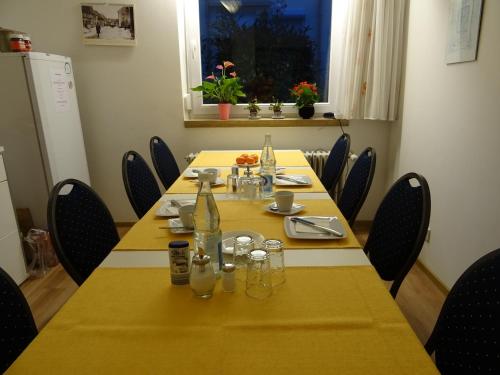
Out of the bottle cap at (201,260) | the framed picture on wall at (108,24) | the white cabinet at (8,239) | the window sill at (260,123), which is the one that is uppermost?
the framed picture on wall at (108,24)

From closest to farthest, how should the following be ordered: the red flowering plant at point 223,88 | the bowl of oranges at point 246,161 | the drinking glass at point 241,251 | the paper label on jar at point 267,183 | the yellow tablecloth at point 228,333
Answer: the yellow tablecloth at point 228,333 < the drinking glass at point 241,251 < the paper label on jar at point 267,183 < the bowl of oranges at point 246,161 < the red flowering plant at point 223,88

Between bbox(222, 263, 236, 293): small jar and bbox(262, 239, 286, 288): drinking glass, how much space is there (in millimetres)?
106

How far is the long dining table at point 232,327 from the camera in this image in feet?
2.15

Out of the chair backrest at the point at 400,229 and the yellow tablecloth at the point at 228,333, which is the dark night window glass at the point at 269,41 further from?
the yellow tablecloth at the point at 228,333

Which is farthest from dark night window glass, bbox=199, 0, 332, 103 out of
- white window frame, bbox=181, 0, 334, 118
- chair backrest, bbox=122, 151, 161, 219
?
chair backrest, bbox=122, 151, 161, 219

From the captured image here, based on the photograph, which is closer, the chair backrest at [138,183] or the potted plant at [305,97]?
the chair backrest at [138,183]

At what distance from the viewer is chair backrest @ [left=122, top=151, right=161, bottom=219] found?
1805 millimetres

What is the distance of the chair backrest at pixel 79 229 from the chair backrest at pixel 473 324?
1091 millimetres

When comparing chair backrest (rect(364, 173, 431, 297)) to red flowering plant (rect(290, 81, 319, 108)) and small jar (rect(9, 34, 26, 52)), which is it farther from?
small jar (rect(9, 34, 26, 52))

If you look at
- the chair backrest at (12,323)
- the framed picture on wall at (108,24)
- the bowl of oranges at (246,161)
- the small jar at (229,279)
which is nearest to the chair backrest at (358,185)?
the bowl of oranges at (246,161)

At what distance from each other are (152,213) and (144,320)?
70 centimetres

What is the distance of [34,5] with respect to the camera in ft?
9.25

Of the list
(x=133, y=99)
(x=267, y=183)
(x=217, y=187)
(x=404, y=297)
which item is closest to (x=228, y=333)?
(x=267, y=183)

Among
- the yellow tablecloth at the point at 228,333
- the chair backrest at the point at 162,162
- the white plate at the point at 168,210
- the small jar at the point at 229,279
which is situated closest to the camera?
the yellow tablecloth at the point at 228,333
